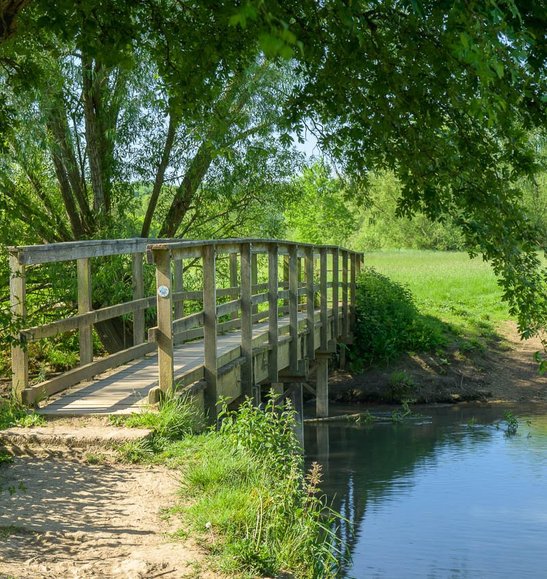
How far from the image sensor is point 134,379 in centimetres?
896

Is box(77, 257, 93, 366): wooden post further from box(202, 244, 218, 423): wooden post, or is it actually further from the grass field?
the grass field

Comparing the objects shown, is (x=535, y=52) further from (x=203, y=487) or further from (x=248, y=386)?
(x=248, y=386)

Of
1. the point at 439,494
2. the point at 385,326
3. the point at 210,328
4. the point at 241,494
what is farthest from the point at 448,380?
the point at 241,494

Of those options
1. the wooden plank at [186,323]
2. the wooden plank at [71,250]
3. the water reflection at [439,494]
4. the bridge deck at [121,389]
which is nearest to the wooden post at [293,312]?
the bridge deck at [121,389]

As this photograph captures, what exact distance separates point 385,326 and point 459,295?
852cm

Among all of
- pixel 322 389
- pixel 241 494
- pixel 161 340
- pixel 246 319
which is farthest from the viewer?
pixel 322 389

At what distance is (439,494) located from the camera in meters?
11.6

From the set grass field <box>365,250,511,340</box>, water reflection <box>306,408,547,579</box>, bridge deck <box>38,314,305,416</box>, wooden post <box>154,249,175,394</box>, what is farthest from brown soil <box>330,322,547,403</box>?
wooden post <box>154,249,175,394</box>

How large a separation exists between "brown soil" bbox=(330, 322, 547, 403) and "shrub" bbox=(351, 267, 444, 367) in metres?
0.34

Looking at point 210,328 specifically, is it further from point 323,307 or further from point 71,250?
point 323,307

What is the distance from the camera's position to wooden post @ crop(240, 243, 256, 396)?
368 inches

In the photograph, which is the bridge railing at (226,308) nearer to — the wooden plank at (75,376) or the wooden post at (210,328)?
the wooden post at (210,328)

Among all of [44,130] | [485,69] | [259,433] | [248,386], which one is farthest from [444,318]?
[485,69]

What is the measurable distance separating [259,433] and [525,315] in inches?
102
